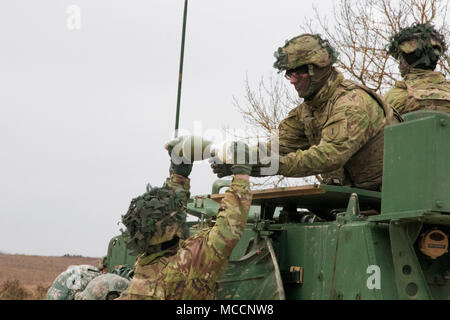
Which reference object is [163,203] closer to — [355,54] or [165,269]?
[165,269]

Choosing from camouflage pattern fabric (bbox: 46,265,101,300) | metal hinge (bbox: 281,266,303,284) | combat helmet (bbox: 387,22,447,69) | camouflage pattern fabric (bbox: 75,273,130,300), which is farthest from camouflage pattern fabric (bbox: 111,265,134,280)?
combat helmet (bbox: 387,22,447,69)

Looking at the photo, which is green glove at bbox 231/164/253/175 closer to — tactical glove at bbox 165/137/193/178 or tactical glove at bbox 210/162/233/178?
tactical glove at bbox 210/162/233/178

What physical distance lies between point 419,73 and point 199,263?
3278 mm

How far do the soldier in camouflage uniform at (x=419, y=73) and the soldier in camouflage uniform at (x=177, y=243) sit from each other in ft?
8.01

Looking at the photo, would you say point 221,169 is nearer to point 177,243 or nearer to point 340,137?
point 177,243

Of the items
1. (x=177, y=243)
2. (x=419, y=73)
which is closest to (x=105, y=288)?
(x=177, y=243)

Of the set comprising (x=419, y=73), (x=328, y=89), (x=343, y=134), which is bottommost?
(x=343, y=134)

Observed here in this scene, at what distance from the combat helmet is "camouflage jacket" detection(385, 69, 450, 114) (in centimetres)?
10

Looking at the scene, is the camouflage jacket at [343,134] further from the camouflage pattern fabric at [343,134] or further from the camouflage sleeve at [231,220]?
the camouflage sleeve at [231,220]

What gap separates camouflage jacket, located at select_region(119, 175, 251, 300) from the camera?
183 inches

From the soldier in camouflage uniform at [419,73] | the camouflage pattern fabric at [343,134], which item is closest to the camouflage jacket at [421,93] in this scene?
the soldier in camouflage uniform at [419,73]

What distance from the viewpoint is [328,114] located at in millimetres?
5789

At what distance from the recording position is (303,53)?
18.9 ft
